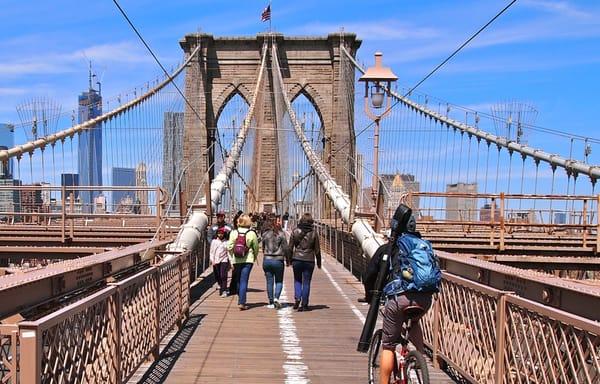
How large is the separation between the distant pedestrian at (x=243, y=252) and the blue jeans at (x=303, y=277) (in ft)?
2.40

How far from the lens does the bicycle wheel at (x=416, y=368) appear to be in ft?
14.3

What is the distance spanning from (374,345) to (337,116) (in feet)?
139

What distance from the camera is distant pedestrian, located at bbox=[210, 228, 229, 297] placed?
11.5 m

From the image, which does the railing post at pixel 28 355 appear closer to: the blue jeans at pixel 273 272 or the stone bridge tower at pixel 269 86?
the blue jeans at pixel 273 272

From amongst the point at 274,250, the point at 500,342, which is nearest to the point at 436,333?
the point at 500,342

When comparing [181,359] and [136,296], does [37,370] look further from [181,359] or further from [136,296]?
[181,359]

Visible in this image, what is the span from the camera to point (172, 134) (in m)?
35.4

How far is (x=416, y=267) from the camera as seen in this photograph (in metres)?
4.48

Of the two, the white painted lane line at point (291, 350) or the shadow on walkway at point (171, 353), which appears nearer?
the shadow on walkway at point (171, 353)

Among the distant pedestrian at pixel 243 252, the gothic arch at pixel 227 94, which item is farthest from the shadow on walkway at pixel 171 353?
the gothic arch at pixel 227 94

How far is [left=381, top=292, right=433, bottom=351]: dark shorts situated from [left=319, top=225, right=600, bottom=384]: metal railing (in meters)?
0.60

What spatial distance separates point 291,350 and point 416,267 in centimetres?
307

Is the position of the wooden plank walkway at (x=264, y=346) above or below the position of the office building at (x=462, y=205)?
below

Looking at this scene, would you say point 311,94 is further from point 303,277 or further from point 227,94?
point 303,277
